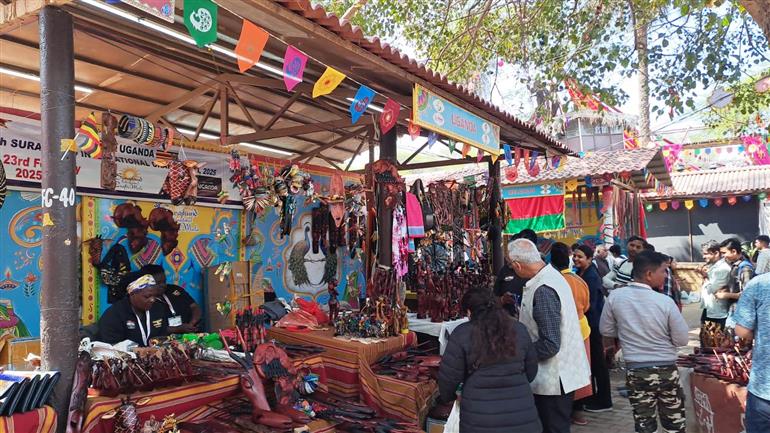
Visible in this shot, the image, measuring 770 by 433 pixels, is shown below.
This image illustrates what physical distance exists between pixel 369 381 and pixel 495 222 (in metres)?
4.28

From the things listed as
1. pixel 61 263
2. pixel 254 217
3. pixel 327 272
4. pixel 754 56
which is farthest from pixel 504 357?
pixel 754 56

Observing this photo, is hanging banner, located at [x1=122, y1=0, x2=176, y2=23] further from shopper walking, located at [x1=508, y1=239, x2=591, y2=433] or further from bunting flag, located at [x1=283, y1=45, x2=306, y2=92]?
shopper walking, located at [x1=508, y1=239, x2=591, y2=433]

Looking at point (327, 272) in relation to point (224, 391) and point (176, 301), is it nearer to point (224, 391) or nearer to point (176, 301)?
point (176, 301)

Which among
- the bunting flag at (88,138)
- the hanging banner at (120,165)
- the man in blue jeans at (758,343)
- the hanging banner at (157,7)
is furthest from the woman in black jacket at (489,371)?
the hanging banner at (120,165)

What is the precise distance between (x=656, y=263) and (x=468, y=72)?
8507 mm

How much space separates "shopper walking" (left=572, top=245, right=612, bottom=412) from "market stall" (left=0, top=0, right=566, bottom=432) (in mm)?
1483

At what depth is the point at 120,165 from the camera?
18.7 ft

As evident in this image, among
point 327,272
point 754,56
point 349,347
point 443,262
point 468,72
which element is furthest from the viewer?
point 468,72

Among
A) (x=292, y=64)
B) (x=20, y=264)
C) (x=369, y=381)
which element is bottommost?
(x=369, y=381)

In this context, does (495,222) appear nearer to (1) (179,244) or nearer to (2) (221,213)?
(2) (221,213)

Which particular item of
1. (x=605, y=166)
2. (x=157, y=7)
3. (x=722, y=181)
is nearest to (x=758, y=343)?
(x=157, y=7)

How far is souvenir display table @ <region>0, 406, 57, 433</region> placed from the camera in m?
2.79

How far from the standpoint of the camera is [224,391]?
13.1 ft

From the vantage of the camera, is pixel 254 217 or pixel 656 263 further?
pixel 254 217
